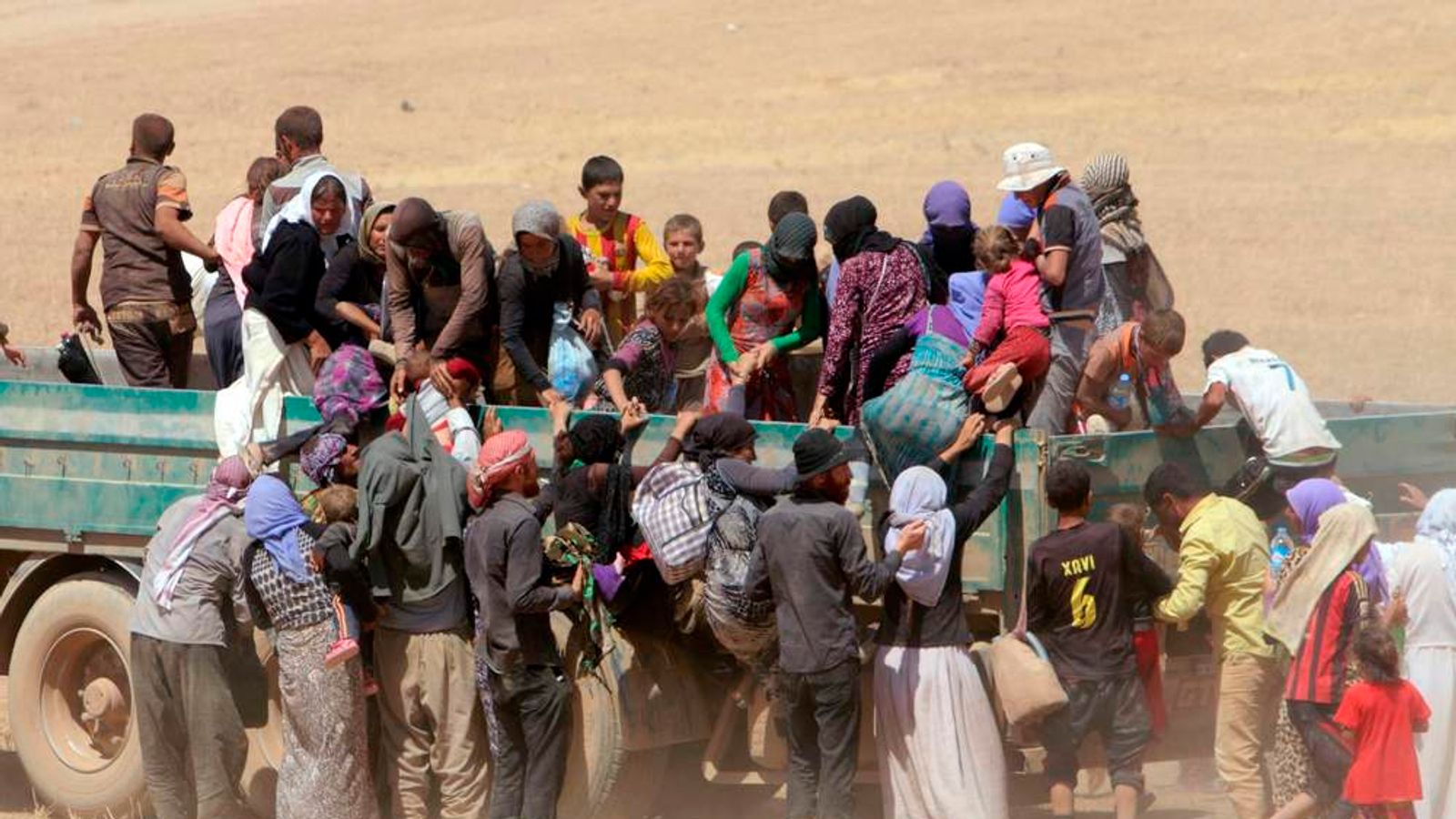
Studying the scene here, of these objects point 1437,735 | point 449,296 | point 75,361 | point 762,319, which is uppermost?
point 449,296

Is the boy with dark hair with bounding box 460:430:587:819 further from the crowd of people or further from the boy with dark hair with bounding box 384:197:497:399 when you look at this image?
the boy with dark hair with bounding box 384:197:497:399

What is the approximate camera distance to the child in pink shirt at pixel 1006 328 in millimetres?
8352

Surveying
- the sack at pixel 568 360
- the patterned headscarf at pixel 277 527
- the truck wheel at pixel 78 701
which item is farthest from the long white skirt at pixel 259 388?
the sack at pixel 568 360

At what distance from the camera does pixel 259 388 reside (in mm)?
9734

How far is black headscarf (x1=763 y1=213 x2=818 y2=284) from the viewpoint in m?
9.33

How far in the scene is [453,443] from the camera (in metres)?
9.19

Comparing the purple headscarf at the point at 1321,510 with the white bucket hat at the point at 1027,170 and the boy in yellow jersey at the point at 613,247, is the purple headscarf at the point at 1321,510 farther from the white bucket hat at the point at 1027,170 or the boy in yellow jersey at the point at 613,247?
the boy in yellow jersey at the point at 613,247

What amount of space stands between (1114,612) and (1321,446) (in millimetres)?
1027

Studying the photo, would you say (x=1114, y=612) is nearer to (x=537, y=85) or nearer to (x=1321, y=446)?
(x=1321, y=446)

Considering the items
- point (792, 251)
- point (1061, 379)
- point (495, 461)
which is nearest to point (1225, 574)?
point (1061, 379)

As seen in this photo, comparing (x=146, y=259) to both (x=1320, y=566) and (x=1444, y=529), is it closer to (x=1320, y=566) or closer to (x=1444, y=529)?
(x=1320, y=566)

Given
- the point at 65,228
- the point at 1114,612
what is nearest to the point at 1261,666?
the point at 1114,612

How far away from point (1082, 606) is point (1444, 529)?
1.32 meters

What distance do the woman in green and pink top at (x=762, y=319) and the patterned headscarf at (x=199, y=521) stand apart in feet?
6.10
